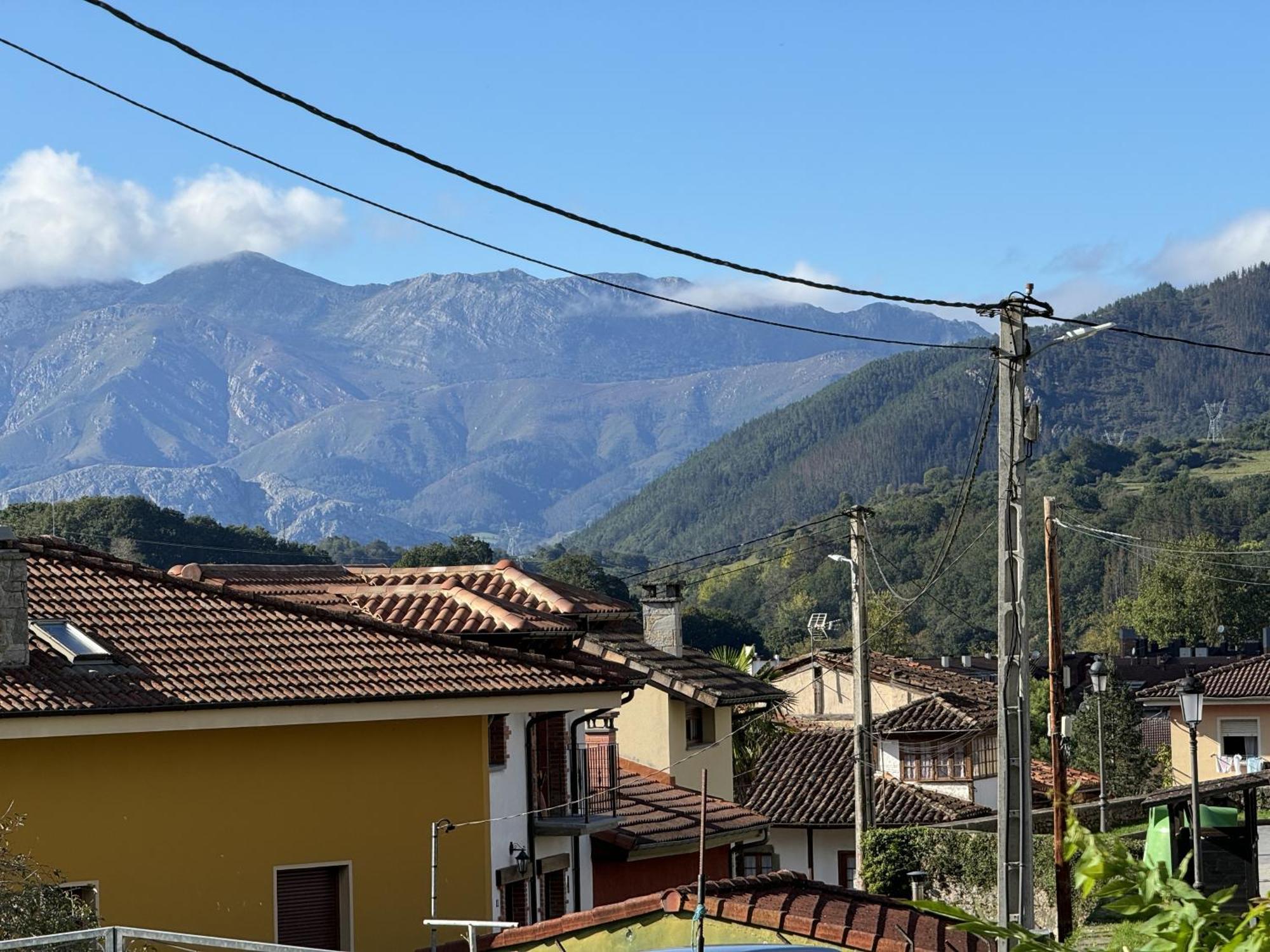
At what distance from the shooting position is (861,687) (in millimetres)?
28719

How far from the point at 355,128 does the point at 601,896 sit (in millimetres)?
13557

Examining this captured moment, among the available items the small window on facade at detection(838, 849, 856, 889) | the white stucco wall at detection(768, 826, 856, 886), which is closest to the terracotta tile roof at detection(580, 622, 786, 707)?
the white stucco wall at detection(768, 826, 856, 886)

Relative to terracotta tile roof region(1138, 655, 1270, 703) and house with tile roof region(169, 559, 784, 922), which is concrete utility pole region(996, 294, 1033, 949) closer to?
house with tile roof region(169, 559, 784, 922)

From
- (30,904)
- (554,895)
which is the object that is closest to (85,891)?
(30,904)

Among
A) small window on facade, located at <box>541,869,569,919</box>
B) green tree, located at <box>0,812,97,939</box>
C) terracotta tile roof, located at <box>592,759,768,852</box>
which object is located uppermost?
green tree, located at <box>0,812,97,939</box>

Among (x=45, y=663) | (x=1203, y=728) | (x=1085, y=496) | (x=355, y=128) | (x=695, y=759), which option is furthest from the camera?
(x=1085, y=496)

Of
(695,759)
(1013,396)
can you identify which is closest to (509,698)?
(1013,396)

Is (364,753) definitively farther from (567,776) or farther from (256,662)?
(567,776)

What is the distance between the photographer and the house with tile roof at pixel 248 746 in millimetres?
14578

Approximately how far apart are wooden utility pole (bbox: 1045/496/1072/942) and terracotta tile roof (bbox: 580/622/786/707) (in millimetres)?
6423

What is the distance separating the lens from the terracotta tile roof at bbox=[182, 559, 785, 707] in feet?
66.5

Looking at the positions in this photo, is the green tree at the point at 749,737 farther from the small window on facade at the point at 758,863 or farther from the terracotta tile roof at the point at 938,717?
the terracotta tile roof at the point at 938,717

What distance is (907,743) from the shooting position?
143 ft

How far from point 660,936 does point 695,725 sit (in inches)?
814
